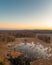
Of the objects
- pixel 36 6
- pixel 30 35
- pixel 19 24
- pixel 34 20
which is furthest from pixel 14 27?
pixel 30 35

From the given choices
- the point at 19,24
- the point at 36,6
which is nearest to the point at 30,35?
the point at 19,24

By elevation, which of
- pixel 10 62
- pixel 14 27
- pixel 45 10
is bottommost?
pixel 10 62

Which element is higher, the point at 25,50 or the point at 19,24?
the point at 19,24

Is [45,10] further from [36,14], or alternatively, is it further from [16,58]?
[16,58]

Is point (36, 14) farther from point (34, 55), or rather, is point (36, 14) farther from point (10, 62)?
point (10, 62)

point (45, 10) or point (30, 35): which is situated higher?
point (45, 10)

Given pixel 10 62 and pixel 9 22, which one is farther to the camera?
pixel 9 22

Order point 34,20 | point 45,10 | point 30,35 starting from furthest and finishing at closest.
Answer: point 30,35
point 34,20
point 45,10

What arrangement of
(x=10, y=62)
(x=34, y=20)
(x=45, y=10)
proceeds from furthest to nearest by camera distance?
(x=34, y=20)
(x=45, y=10)
(x=10, y=62)

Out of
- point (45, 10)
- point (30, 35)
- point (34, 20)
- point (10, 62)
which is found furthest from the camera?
point (30, 35)
